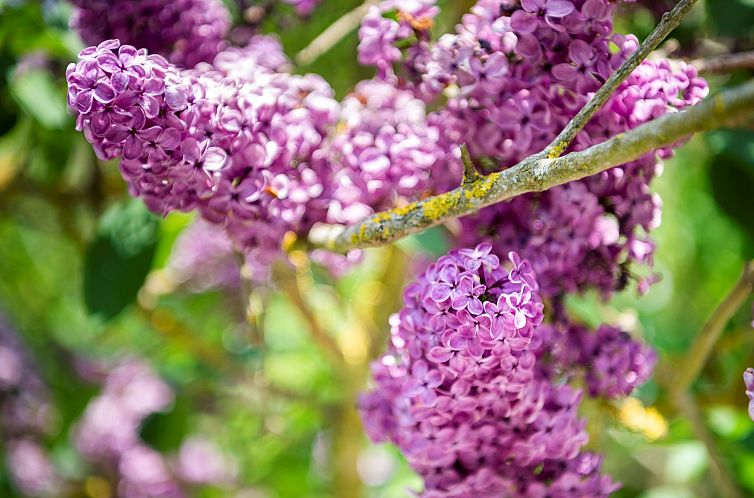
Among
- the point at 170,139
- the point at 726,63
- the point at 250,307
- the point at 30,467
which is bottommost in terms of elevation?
the point at 30,467

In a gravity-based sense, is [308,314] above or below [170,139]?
below

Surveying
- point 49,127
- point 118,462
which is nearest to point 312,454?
point 118,462

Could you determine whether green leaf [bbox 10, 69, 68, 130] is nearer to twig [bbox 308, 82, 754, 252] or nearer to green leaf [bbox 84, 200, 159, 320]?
green leaf [bbox 84, 200, 159, 320]

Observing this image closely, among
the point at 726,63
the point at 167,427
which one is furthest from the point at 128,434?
the point at 726,63

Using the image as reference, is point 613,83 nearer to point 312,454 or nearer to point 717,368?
point 717,368

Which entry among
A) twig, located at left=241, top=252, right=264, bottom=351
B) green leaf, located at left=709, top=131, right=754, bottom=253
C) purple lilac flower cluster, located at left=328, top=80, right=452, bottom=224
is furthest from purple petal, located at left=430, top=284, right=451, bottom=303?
green leaf, located at left=709, top=131, right=754, bottom=253

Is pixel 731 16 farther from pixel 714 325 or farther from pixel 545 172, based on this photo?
pixel 545 172

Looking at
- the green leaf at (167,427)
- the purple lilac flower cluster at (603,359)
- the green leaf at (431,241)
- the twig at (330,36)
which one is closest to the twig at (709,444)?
the purple lilac flower cluster at (603,359)
